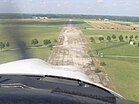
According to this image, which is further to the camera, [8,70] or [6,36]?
[6,36]

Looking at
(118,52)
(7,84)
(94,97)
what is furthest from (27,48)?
(118,52)

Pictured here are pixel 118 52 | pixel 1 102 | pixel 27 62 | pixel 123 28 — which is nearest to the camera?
pixel 1 102

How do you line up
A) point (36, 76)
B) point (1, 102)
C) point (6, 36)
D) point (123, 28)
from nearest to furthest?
point (1, 102)
point (36, 76)
point (6, 36)
point (123, 28)

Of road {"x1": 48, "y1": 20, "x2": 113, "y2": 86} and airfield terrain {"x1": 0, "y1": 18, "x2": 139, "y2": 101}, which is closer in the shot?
airfield terrain {"x1": 0, "y1": 18, "x2": 139, "y2": 101}

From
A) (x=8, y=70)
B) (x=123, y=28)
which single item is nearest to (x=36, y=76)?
(x=8, y=70)

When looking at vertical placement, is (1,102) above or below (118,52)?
above

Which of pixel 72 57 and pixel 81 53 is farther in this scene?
pixel 81 53

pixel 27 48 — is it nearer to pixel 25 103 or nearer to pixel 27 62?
pixel 27 62

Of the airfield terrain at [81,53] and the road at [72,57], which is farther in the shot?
the road at [72,57]

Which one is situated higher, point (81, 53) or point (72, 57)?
point (72, 57)
